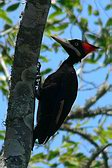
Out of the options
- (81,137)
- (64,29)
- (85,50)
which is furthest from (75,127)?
(85,50)

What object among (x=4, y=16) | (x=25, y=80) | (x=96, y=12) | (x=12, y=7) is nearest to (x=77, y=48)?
(x=12, y=7)

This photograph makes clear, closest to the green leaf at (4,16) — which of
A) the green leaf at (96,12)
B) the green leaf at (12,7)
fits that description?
the green leaf at (12,7)

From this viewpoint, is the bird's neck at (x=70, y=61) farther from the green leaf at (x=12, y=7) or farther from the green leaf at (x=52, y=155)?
the green leaf at (x=52, y=155)

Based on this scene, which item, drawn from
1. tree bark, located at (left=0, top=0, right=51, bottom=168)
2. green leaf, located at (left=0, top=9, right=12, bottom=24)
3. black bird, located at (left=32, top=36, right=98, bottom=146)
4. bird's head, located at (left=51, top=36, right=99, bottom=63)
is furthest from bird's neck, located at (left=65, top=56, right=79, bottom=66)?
tree bark, located at (left=0, top=0, right=51, bottom=168)

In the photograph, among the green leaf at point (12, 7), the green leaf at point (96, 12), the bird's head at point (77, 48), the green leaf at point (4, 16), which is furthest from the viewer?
the green leaf at point (96, 12)

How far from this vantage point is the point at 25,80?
11.1ft

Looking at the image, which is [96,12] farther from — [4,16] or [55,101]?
[55,101]

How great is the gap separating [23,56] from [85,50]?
197 cm

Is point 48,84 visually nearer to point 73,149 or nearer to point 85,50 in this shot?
point 85,50

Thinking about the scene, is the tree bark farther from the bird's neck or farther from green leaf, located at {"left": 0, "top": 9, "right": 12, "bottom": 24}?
green leaf, located at {"left": 0, "top": 9, "right": 12, "bottom": 24}

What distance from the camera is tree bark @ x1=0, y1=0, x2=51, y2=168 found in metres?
3.14

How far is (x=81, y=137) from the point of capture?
22.1ft

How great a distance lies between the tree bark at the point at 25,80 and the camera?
3.14m

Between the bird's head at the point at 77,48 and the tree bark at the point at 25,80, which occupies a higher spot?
the bird's head at the point at 77,48
